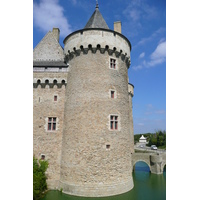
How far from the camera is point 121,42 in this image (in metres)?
13.8

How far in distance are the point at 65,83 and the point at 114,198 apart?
30.5ft

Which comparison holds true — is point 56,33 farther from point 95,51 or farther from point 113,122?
point 113,122

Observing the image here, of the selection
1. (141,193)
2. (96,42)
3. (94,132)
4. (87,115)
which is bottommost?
(141,193)

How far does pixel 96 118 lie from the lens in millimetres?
12172

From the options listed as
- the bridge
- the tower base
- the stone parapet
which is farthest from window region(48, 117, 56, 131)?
the bridge

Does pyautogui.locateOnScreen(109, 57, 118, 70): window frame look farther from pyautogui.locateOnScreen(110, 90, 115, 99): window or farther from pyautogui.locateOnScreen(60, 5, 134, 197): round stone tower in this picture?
pyautogui.locateOnScreen(110, 90, 115, 99): window

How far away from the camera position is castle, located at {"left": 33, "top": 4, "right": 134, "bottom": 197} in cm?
1166

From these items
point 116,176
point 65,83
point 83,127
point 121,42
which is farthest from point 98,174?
point 121,42

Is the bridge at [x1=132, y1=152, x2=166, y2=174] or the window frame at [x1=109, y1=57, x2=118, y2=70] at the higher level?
the window frame at [x1=109, y1=57, x2=118, y2=70]

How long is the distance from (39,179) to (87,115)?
17.5 feet

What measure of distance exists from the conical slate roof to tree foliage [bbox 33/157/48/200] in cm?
1154

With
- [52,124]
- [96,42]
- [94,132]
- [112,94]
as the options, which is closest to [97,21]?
[96,42]

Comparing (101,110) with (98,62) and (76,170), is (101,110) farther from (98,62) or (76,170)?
(76,170)

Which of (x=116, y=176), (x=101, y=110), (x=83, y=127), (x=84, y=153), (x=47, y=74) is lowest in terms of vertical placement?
(x=116, y=176)
